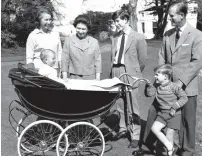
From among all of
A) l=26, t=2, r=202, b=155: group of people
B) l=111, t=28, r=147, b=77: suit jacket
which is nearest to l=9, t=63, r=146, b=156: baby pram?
l=26, t=2, r=202, b=155: group of people

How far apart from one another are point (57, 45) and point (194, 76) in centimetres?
231

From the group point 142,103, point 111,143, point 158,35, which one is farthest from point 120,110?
point 158,35

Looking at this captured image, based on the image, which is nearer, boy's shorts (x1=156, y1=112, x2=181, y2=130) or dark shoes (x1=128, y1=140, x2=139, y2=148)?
boy's shorts (x1=156, y1=112, x2=181, y2=130)

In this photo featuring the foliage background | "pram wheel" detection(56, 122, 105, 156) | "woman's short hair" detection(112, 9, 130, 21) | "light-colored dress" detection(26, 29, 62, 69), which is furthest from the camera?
the foliage background

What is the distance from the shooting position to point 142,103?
28.1ft

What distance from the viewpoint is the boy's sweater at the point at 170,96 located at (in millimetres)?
4398

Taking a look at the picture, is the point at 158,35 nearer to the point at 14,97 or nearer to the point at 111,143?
the point at 14,97

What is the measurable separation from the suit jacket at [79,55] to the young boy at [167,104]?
1183 millimetres

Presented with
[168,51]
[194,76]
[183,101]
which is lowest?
[183,101]

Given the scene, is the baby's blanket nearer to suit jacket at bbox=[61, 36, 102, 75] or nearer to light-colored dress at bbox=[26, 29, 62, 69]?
suit jacket at bbox=[61, 36, 102, 75]

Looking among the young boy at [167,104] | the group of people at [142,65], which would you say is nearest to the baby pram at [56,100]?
the group of people at [142,65]

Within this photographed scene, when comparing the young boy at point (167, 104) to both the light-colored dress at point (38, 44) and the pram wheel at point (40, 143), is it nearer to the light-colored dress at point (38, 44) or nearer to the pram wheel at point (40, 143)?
the pram wheel at point (40, 143)

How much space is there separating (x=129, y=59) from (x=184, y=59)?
102cm

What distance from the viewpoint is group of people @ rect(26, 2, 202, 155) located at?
14.5 ft
